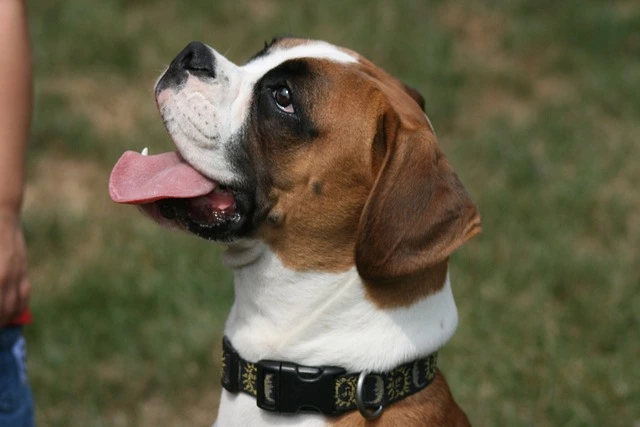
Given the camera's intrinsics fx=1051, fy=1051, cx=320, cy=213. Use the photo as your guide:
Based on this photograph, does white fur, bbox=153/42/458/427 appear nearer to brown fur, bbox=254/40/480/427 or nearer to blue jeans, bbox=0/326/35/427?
brown fur, bbox=254/40/480/427

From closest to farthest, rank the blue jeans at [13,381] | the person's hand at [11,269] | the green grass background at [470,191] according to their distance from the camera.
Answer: the person's hand at [11,269], the blue jeans at [13,381], the green grass background at [470,191]

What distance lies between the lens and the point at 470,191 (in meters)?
6.74

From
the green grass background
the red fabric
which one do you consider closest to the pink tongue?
the red fabric

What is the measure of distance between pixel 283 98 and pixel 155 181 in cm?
50

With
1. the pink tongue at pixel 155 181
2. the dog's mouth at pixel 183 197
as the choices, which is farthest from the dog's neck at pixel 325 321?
the pink tongue at pixel 155 181

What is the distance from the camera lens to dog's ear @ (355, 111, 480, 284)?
3.17 meters

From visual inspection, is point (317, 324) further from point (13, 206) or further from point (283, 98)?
point (13, 206)

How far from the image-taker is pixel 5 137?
3584 mm

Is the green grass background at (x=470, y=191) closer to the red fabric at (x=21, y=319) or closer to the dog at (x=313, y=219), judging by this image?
the red fabric at (x=21, y=319)

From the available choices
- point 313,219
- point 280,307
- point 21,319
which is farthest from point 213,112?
point 21,319

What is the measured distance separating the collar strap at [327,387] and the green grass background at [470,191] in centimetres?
173

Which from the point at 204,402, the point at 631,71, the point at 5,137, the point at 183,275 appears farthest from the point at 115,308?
the point at 631,71

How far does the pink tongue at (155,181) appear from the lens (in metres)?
3.35

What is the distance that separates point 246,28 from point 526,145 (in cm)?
272
